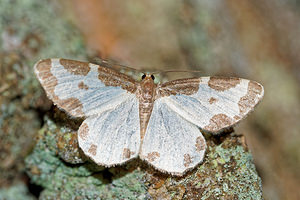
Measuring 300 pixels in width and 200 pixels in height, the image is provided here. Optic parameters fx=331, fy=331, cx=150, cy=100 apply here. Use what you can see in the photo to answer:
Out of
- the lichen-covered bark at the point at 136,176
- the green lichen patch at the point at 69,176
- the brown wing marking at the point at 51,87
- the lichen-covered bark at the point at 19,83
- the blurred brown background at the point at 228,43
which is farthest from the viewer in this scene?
the blurred brown background at the point at 228,43

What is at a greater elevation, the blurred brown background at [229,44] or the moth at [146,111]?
the blurred brown background at [229,44]

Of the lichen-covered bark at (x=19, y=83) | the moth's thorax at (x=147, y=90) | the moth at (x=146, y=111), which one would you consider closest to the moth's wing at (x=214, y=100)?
the moth at (x=146, y=111)

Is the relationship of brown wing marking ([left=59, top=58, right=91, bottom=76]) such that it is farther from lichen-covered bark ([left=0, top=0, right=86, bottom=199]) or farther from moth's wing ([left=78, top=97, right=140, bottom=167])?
lichen-covered bark ([left=0, top=0, right=86, bottom=199])

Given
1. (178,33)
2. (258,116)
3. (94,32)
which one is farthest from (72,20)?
(258,116)

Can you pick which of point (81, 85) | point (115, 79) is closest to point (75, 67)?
point (81, 85)

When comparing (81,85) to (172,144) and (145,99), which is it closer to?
(145,99)

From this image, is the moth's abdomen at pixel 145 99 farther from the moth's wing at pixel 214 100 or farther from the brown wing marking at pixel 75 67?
the brown wing marking at pixel 75 67
